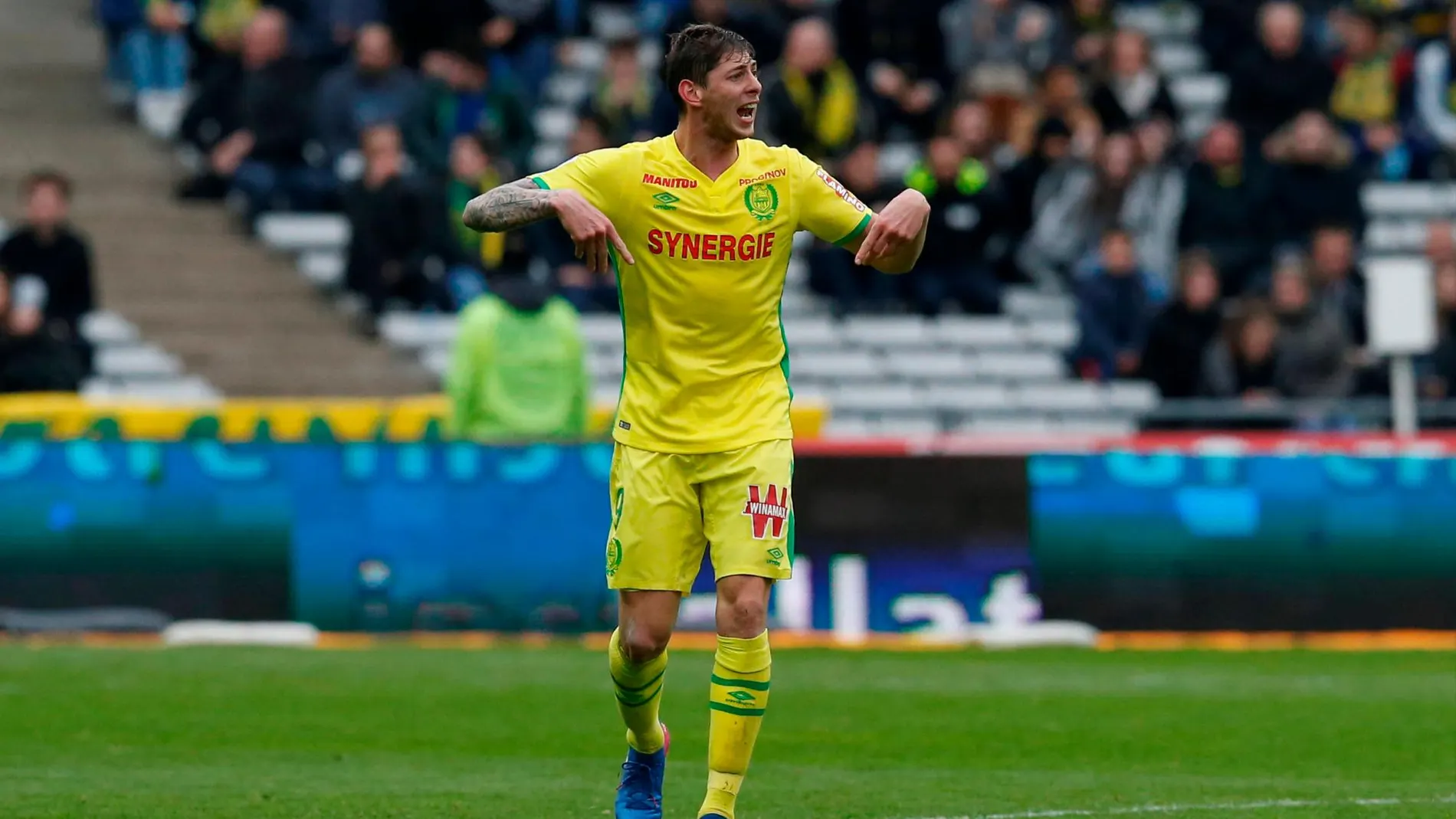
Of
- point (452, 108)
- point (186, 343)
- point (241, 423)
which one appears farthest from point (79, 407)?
point (452, 108)

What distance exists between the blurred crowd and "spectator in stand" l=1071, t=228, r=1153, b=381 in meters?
0.02

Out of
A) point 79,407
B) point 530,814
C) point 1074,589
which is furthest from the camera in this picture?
point 79,407

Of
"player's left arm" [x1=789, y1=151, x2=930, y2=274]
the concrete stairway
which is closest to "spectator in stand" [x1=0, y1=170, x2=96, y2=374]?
the concrete stairway

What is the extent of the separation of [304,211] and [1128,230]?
7.05 m

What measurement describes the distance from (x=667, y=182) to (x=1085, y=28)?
52.8ft

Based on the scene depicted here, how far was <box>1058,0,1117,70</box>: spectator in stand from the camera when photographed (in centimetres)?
2331

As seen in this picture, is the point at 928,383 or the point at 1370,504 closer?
the point at 1370,504

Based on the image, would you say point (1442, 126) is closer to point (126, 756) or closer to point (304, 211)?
point (304, 211)

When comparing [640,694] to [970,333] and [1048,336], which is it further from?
[1048,336]

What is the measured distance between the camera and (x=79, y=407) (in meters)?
16.9

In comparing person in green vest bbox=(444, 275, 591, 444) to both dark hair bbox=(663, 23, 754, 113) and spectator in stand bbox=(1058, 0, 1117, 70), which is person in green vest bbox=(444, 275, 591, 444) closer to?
dark hair bbox=(663, 23, 754, 113)

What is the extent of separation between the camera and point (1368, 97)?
23.3 meters

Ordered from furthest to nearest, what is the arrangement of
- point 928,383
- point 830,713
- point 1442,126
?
point 1442,126, point 928,383, point 830,713

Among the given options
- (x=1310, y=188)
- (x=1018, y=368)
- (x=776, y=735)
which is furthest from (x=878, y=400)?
(x=776, y=735)
